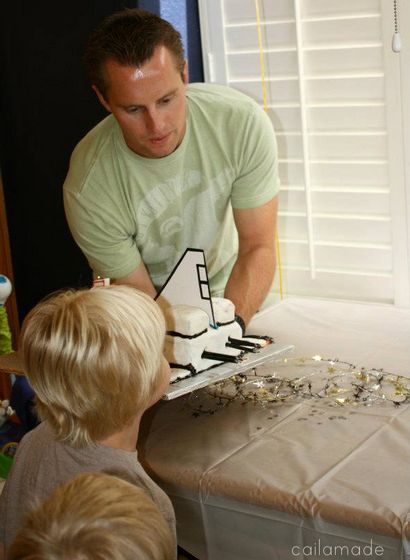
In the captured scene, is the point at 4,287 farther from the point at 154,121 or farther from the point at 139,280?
the point at 154,121

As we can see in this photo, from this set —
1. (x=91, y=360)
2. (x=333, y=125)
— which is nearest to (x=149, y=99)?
(x=91, y=360)

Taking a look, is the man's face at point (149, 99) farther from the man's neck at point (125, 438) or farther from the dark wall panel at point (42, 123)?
the dark wall panel at point (42, 123)

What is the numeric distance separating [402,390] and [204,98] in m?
0.89

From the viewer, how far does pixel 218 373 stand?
5.89 ft

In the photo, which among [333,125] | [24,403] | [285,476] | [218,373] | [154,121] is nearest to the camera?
[285,476]

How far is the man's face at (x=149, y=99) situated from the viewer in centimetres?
197

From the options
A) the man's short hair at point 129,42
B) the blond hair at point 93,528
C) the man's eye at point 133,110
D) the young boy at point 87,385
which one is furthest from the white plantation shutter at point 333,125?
the blond hair at point 93,528


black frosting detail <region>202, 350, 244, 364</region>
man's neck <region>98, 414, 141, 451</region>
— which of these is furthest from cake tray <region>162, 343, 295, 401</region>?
man's neck <region>98, 414, 141, 451</region>

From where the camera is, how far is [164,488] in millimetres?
1666

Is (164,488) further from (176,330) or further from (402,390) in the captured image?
(402,390)

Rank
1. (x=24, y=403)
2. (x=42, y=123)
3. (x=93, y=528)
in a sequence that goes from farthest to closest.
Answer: (x=42, y=123) → (x=24, y=403) → (x=93, y=528)

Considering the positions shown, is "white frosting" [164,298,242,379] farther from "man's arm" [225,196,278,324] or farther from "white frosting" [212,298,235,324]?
"man's arm" [225,196,278,324]

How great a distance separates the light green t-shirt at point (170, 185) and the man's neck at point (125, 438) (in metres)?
0.70

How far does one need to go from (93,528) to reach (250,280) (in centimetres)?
130
